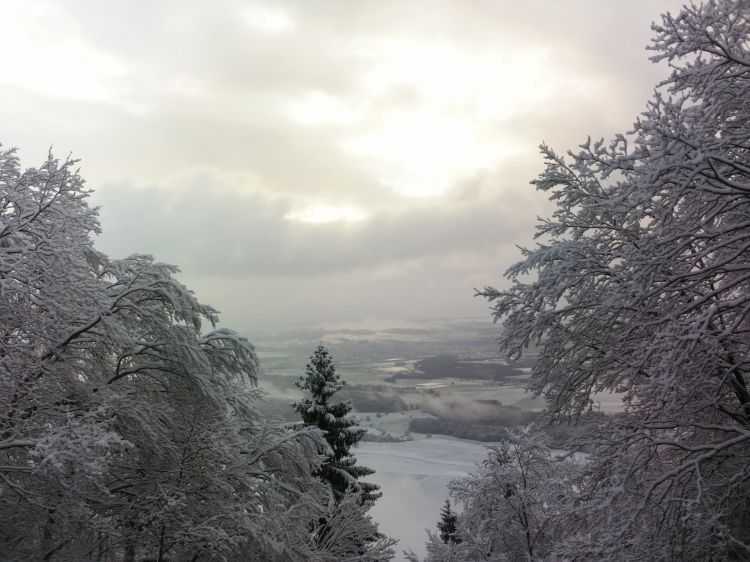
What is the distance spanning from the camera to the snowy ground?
36406mm

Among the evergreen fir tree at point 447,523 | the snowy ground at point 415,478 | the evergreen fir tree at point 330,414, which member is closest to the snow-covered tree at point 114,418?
the evergreen fir tree at point 330,414

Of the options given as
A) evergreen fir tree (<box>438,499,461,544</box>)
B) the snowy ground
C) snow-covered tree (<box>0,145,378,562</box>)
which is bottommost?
the snowy ground

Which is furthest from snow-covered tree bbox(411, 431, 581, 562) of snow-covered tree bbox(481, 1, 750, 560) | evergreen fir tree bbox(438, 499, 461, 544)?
evergreen fir tree bbox(438, 499, 461, 544)

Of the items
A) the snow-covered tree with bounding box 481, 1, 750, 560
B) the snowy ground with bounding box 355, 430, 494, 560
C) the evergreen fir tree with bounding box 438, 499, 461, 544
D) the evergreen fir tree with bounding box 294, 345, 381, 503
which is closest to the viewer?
the snow-covered tree with bounding box 481, 1, 750, 560

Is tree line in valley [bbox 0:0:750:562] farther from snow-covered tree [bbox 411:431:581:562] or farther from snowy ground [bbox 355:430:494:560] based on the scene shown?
snowy ground [bbox 355:430:494:560]

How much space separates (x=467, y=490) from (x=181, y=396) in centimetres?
1156

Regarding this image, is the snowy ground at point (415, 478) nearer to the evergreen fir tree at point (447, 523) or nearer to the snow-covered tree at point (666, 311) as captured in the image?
the evergreen fir tree at point (447, 523)

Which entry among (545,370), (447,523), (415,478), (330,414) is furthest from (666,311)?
(415,478)

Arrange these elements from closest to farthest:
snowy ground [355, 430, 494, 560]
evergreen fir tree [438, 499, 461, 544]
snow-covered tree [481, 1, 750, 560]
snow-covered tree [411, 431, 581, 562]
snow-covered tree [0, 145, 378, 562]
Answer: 1. snow-covered tree [481, 1, 750, 560]
2. snow-covered tree [0, 145, 378, 562]
3. snow-covered tree [411, 431, 581, 562]
4. evergreen fir tree [438, 499, 461, 544]
5. snowy ground [355, 430, 494, 560]

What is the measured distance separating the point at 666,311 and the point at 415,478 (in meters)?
40.1

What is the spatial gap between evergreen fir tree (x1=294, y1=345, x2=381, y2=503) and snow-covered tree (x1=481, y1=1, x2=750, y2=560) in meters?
12.4

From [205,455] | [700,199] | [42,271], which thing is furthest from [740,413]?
[42,271]

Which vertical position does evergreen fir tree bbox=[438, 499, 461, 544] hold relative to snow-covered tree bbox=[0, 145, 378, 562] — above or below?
below

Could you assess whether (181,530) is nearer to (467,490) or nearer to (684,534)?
(684,534)
